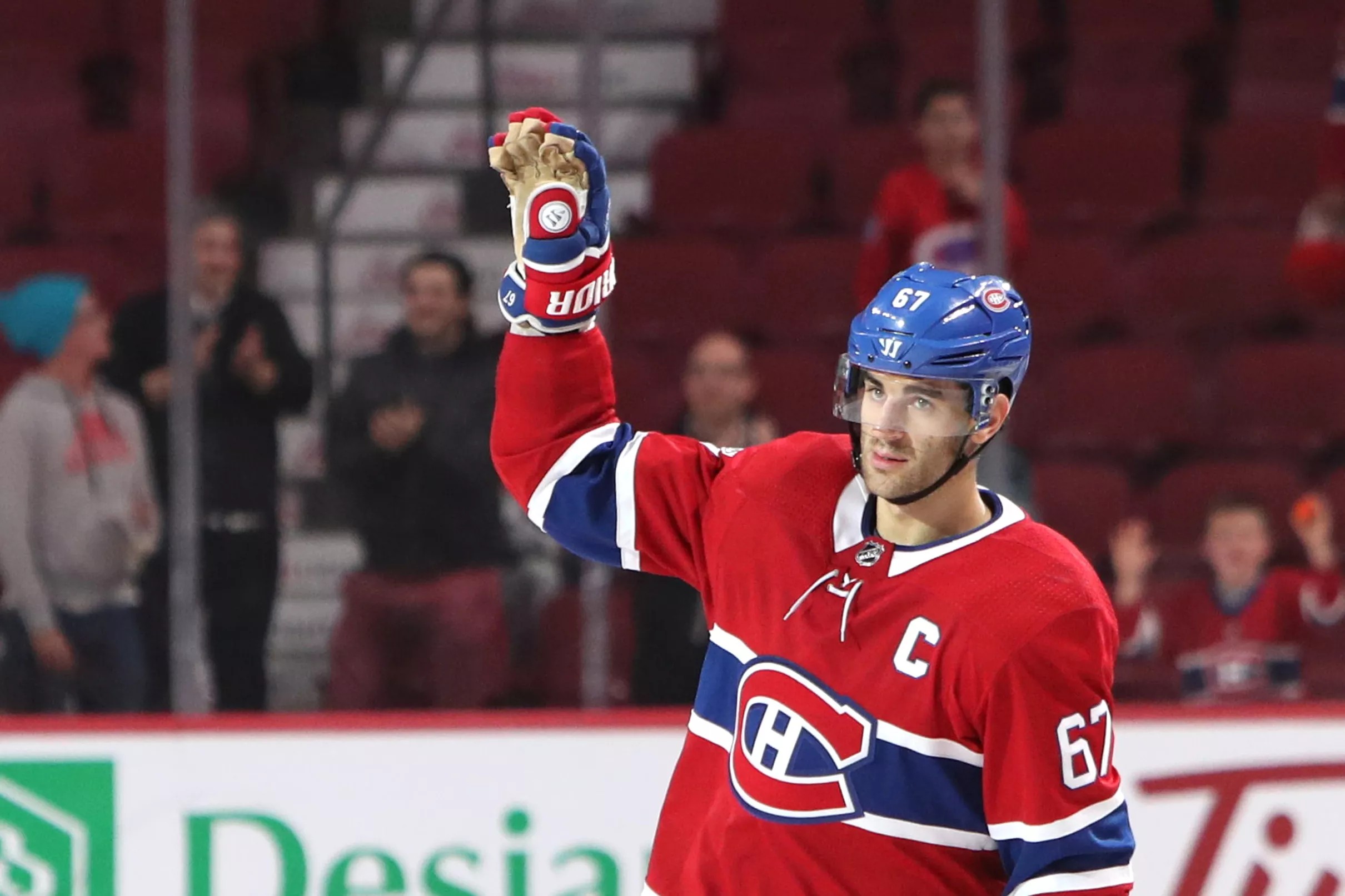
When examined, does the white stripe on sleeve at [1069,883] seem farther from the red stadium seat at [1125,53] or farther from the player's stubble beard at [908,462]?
the red stadium seat at [1125,53]

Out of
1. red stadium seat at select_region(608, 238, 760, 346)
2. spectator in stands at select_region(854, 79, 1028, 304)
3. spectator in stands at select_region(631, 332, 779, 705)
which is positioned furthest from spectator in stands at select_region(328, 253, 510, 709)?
spectator in stands at select_region(854, 79, 1028, 304)

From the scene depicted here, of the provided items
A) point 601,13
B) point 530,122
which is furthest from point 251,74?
point 530,122

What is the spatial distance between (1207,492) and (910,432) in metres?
2.58

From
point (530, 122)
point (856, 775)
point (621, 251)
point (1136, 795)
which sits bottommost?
point (1136, 795)

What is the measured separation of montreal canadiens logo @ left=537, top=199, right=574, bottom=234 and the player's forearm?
11 cm

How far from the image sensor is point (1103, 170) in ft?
16.4

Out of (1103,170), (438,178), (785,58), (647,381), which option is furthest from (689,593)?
(785,58)

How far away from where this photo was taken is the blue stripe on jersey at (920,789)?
70.5 inches

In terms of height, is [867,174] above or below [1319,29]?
below

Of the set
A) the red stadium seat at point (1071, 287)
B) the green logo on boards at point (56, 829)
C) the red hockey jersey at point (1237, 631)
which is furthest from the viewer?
the red stadium seat at point (1071, 287)

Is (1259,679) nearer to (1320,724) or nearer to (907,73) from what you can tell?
(1320,724)

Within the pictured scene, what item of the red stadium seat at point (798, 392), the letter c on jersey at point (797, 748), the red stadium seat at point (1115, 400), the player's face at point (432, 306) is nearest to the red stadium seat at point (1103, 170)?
the red stadium seat at point (1115, 400)

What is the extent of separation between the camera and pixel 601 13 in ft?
A: 12.3

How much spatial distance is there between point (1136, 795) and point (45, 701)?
1.93m
